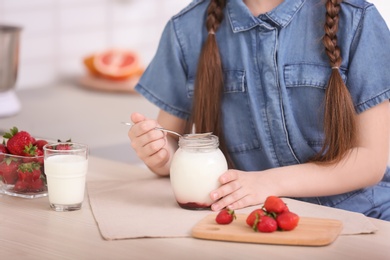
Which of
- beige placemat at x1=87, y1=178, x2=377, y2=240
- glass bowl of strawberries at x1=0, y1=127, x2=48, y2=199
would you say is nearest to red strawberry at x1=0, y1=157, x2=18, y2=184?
glass bowl of strawberries at x1=0, y1=127, x2=48, y2=199

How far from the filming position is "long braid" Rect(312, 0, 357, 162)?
68.2 inches

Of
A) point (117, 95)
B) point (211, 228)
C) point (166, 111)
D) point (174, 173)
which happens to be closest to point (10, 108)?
point (117, 95)

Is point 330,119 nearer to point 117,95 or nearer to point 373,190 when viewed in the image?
point 373,190

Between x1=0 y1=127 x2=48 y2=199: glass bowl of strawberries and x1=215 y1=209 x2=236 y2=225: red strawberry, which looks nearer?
x1=215 y1=209 x2=236 y2=225: red strawberry

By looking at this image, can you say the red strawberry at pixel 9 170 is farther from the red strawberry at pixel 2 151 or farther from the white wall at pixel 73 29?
the white wall at pixel 73 29

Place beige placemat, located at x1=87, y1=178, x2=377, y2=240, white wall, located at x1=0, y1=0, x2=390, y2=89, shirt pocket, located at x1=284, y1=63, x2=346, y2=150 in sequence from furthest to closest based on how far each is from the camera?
1. white wall, located at x1=0, y1=0, x2=390, y2=89
2. shirt pocket, located at x1=284, y1=63, x2=346, y2=150
3. beige placemat, located at x1=87, y1=178, x2=377, y2=240

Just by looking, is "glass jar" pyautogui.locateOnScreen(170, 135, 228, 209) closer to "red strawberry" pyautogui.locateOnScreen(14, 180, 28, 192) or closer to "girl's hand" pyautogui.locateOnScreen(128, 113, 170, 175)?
"girl's hand" pyautogui.locateOnScreen(128, 113, 170, 175)

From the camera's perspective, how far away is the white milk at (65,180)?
158 centimetres

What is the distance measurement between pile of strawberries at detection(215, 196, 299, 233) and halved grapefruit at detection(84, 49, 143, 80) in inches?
74.3

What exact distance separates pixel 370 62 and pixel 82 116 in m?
1.36

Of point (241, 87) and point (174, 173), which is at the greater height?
point (241, 87)

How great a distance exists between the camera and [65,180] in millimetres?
1580

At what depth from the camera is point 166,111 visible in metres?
1.97

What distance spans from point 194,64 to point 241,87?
0.43 feet
